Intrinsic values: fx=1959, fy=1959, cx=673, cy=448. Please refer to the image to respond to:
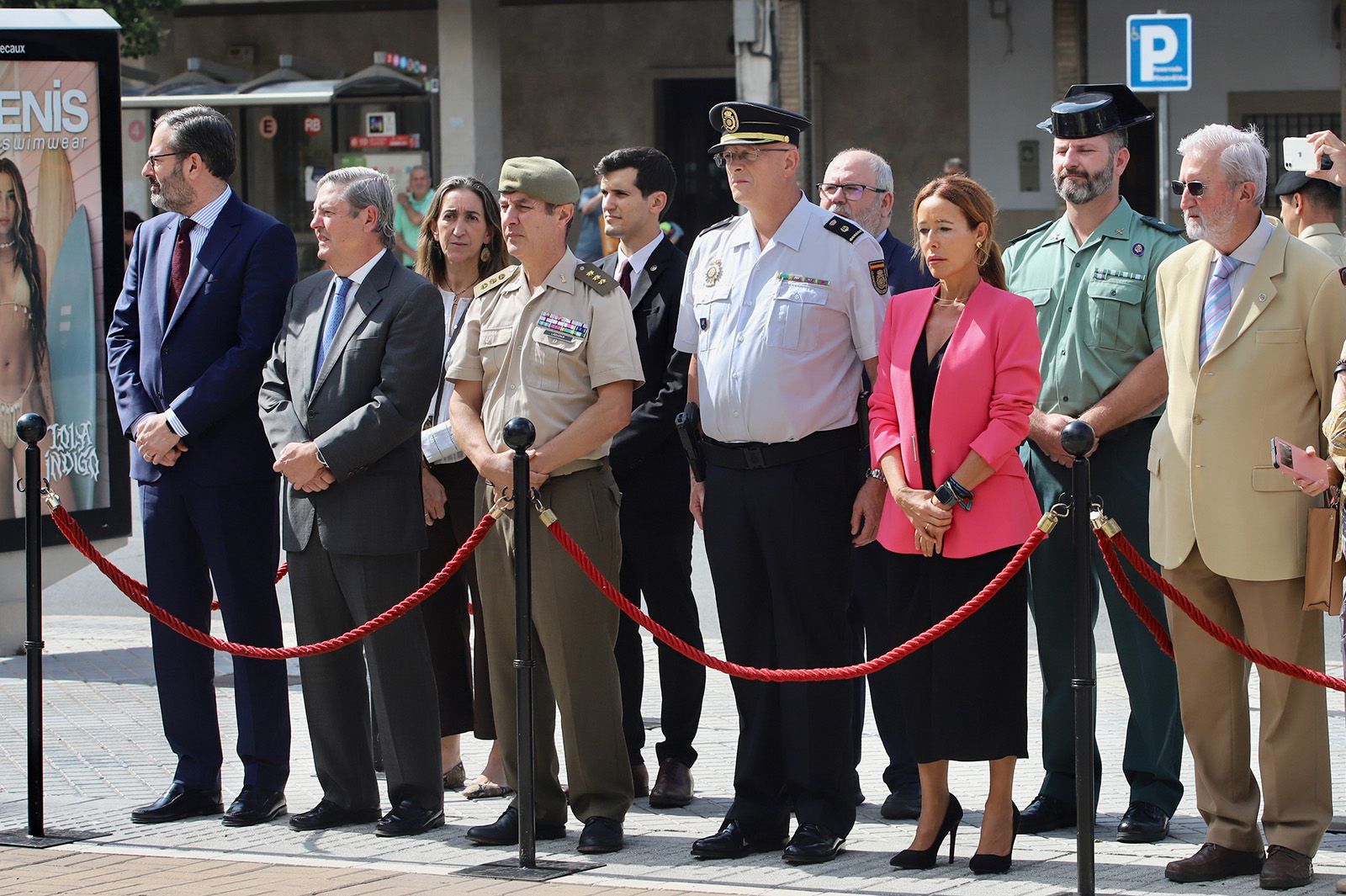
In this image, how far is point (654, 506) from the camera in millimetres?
6660

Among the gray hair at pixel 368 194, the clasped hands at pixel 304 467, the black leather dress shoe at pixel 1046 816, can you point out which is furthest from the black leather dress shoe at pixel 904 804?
the gray hair at pixel 368 194

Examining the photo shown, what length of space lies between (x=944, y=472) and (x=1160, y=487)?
635 millimetres

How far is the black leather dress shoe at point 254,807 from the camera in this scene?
6363 millimetres

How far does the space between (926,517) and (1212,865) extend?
4.07ft

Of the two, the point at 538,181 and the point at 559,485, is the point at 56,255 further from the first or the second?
the point at 559,485

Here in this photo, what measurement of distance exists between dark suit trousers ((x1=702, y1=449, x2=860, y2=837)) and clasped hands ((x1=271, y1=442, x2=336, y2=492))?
4.06 feet

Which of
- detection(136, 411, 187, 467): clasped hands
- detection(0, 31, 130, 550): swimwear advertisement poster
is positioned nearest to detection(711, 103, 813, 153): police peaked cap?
detection(136, 411, 187, 467): clasped hands

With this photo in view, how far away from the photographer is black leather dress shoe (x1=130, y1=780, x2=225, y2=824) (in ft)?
21.1

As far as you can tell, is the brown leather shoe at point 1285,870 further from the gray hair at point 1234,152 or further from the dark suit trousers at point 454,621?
the dark suit trousers at point 454,621

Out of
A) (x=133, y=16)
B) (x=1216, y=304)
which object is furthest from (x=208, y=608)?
(x=133, y=16)

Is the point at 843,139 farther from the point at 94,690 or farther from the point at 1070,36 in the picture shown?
the point at 94,690

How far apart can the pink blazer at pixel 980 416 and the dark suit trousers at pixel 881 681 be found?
1.06m

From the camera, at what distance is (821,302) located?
580 centimetres

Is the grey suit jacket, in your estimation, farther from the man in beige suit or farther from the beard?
the man in beige suit
